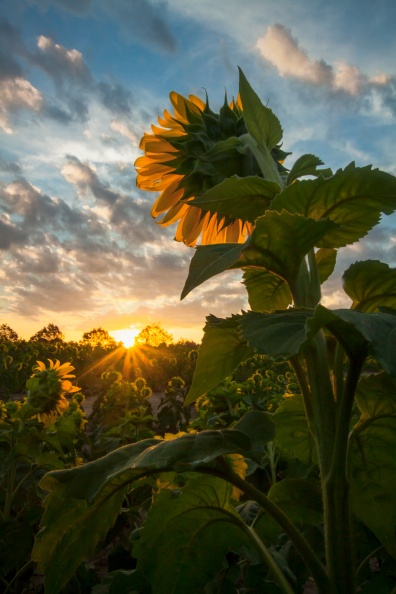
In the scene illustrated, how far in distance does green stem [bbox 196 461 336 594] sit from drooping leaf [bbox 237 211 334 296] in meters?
0.36

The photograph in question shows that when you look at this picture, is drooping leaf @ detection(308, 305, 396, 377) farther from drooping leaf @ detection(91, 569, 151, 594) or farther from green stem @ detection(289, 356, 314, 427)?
drooping leaf @ detection(91, 569, 151, 594)

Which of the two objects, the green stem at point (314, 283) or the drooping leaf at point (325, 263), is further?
the drooping leaf at point (325, 263)

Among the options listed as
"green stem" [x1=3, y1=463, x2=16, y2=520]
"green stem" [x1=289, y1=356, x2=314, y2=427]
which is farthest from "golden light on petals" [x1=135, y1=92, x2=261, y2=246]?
"green stem" [x1=3, y1=463, x2=16, y2=520]

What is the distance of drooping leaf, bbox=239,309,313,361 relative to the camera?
70 cm

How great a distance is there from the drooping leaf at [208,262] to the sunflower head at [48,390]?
87.9 inches

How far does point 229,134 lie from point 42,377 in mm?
2053

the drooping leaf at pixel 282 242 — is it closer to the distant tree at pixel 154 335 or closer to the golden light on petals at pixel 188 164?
the golden light on petals at pixel 188 164

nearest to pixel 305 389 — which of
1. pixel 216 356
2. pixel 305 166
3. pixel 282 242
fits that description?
pixel 216 356

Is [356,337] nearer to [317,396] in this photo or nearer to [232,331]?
[317,396]

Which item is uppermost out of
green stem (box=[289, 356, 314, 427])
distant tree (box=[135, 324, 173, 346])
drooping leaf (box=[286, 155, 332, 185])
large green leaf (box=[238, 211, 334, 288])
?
distant tree (box=[135, 324, 173, 346])

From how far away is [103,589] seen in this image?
5.22ft

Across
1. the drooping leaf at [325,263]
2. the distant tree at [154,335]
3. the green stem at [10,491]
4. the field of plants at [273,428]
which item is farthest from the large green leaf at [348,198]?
the distant tree at [154,335]

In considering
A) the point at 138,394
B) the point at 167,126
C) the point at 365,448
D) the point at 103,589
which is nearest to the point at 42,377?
the point at 138,394

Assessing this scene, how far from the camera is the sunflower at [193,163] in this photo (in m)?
1.29
